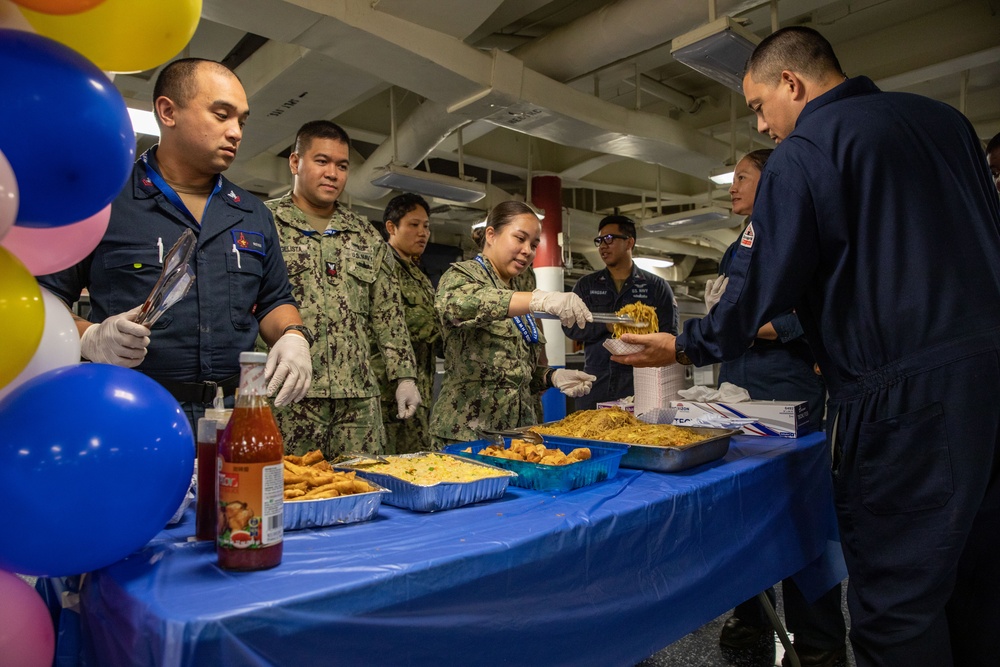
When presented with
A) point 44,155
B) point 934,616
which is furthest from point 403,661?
point 934,616

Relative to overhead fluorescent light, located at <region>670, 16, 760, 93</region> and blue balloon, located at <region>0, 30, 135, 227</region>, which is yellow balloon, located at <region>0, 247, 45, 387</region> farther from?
overhead fluorescent light, located at <region>670, 16, 760, 93</region>

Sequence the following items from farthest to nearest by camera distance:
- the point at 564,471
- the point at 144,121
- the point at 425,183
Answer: the point at 425,183
the point at 144,121
the point at 564,471

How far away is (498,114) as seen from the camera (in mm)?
5309

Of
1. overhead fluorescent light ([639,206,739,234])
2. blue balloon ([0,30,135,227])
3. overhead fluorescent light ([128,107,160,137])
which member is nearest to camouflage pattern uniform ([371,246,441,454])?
overhead fluorescent light ([128,107,160,137])

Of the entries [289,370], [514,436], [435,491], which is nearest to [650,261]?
[514,436]

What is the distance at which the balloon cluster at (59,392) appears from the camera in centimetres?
86

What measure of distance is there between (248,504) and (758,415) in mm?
1941

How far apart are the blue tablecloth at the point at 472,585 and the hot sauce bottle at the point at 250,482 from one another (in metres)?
0.04

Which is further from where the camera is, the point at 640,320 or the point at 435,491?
the point at 640,320

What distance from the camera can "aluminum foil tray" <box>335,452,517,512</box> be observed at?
129cm

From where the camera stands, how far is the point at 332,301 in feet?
8.32

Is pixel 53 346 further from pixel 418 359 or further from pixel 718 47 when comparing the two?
pixel 718 47

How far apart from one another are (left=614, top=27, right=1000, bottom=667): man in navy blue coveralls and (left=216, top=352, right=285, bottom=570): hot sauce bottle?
1.24 m

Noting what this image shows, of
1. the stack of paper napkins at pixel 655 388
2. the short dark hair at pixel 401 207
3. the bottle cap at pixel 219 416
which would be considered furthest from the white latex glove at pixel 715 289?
the bottle cap at pixel 219 416
